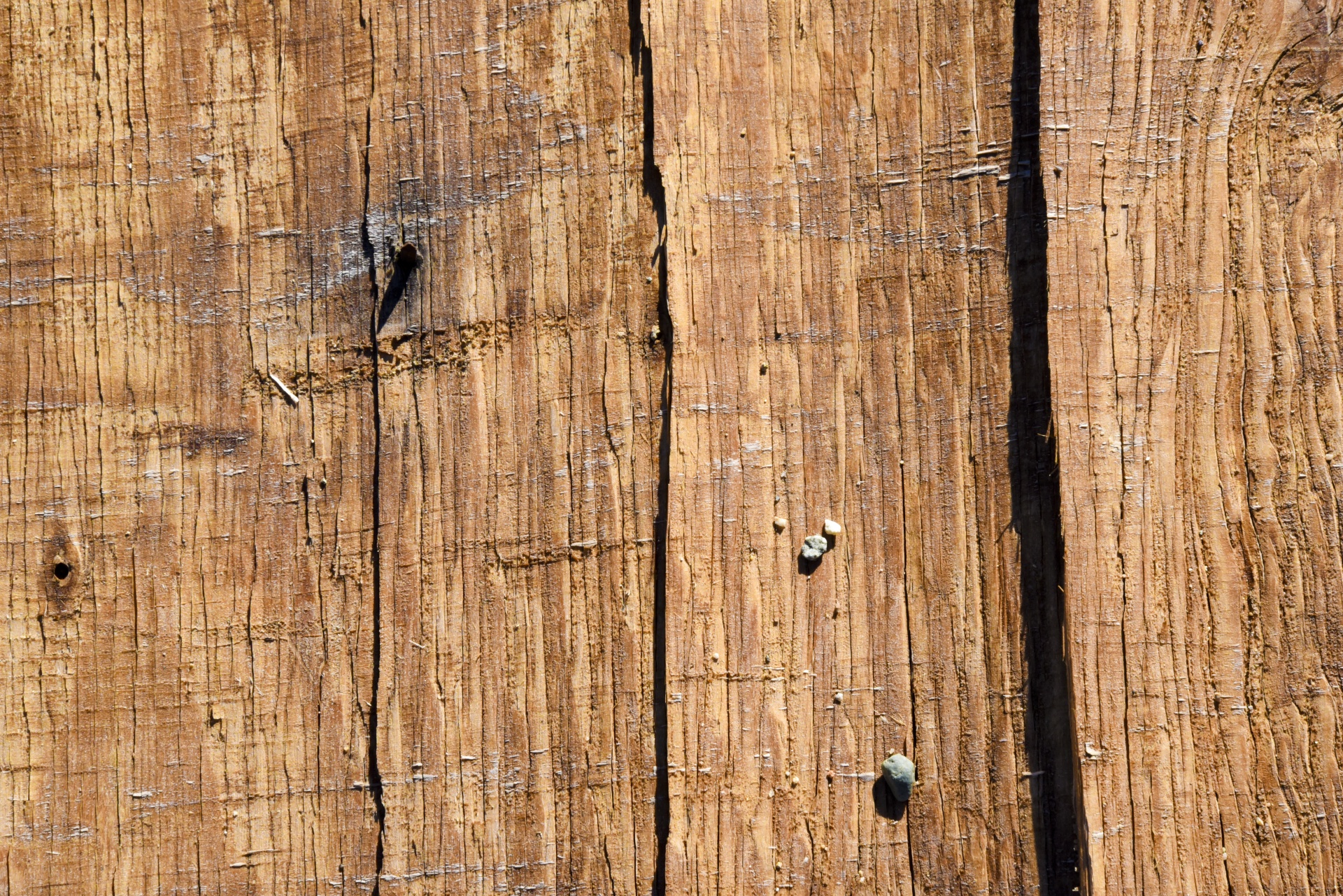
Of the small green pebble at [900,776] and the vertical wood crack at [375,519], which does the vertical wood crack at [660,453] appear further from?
the vertical wood crack at [375,519]

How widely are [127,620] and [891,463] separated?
1.49 m

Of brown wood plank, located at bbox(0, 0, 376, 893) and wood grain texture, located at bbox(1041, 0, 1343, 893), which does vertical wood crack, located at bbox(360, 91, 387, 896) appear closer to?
brown wood plank, located at bbox(0, 0, 376, 893)

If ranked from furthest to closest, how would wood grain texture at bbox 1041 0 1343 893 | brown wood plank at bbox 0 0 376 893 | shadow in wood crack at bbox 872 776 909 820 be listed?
brown wood plank at bbox 0 0 376 893
shadow in wood crack at bbox 872 776 909 820
wood grain texture at bbox 1041 0 1343 893

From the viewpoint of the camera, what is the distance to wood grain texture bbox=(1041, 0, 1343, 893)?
162 centimetres


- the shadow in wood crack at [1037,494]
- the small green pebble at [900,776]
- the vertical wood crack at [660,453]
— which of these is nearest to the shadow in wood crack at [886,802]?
the small green pebble at [900,776]

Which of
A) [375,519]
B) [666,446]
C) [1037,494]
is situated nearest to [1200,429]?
[1037,494]

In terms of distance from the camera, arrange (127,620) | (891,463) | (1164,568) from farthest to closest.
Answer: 1. (127,620)
2. (891,463)
3. (1164,568)

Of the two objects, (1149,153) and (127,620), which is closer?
(1149,153)

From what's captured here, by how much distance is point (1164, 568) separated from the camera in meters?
1.66

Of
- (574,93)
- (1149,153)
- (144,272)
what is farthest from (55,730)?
(1149,153)

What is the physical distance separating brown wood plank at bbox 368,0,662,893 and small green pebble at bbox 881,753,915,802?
1.37ft

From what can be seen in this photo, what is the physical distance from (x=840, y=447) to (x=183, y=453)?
127cm

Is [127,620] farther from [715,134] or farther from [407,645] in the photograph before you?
[715,134]

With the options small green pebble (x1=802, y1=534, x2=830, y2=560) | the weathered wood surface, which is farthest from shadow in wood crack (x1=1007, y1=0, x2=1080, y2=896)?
small green pebble (x1=802, y1=534, x2=830, y2=560)
